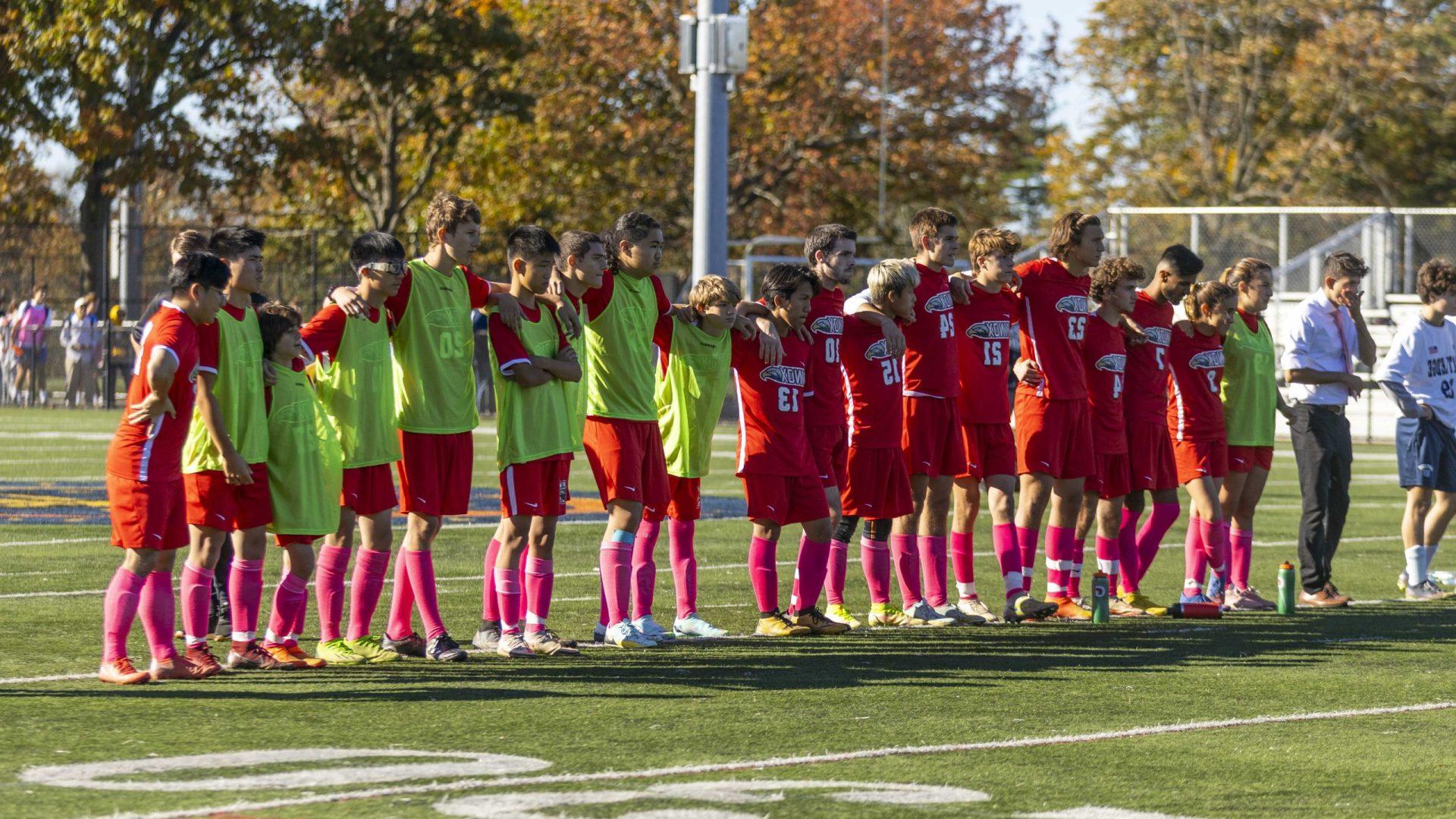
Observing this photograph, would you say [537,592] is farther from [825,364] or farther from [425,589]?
[825,364]

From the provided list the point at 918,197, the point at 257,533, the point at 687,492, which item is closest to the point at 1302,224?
the point at 918,197

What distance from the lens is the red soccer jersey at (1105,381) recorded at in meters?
10.6

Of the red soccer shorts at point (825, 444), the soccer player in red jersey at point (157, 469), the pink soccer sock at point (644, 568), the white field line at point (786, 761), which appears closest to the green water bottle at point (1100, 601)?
the red soccer shorts at point (825, 444)

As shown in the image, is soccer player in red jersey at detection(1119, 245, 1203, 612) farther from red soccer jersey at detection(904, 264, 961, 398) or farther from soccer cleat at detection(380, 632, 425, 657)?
soccer cleat at detection(380, 632, 425, 657)

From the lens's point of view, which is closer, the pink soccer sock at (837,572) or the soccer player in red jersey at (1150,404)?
the pink soccer sock at (837,572)

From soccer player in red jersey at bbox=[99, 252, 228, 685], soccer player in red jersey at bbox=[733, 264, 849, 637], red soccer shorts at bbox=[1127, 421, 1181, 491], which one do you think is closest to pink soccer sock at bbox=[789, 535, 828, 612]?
soccer player in red jersey at bbox=[733, 264, 849, 637]

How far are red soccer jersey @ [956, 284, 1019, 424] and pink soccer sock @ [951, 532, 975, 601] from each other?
58cm

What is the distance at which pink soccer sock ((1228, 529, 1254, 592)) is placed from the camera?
36.9 ft

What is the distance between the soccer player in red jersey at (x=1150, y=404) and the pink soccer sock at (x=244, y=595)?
4.54 m

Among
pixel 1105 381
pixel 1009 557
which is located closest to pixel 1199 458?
pixel 1105 381

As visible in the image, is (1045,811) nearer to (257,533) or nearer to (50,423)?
(257,533)

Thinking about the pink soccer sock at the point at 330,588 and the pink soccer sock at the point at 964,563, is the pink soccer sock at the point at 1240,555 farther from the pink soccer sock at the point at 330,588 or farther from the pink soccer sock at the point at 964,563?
the pink soccer sock at the point at 330,588

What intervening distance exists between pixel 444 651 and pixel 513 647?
0.99ft

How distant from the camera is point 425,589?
8.68 meters
